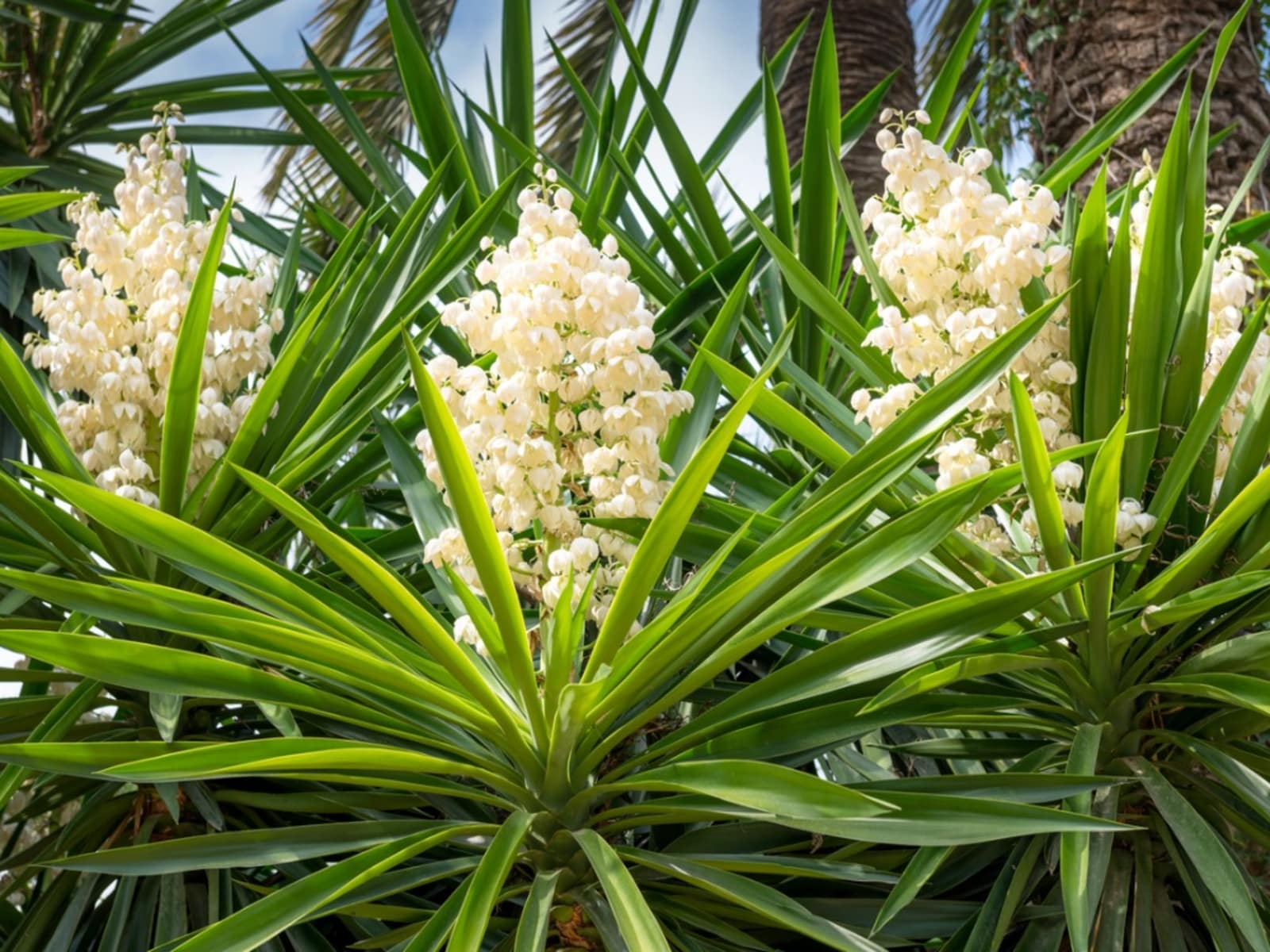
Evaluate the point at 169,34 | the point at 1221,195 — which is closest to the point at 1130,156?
the point at 1221,195

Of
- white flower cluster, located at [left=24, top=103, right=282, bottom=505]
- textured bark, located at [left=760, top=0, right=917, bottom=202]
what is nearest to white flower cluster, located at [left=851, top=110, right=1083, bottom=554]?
white flower cluster, located at [left=24, top=103, right=282, bottom=505]

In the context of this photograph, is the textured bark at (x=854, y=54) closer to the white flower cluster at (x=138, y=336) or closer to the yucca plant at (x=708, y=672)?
the yucca plant at (x=708, y=672)

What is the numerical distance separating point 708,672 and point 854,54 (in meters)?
3.22

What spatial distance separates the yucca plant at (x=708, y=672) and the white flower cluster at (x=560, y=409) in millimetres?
50

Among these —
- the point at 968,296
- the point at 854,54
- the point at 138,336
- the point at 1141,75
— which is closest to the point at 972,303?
the point at 968,296

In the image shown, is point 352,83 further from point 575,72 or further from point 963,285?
point 963,285

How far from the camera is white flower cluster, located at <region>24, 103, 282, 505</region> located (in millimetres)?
1784

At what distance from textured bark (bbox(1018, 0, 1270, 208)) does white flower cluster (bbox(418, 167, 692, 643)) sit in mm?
1535

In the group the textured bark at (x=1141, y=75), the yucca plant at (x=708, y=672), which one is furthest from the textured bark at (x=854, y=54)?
the yucca plant at (x=708, y=672)

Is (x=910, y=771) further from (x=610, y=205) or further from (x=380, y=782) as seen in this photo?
(x=610, y=205)

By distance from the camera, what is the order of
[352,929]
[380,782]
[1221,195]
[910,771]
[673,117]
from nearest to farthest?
[380,782]
[352,929]
[910,771]
[673,117]
[1221,195]

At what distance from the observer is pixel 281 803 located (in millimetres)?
1635

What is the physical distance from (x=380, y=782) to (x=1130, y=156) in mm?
1939

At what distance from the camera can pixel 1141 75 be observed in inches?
106
